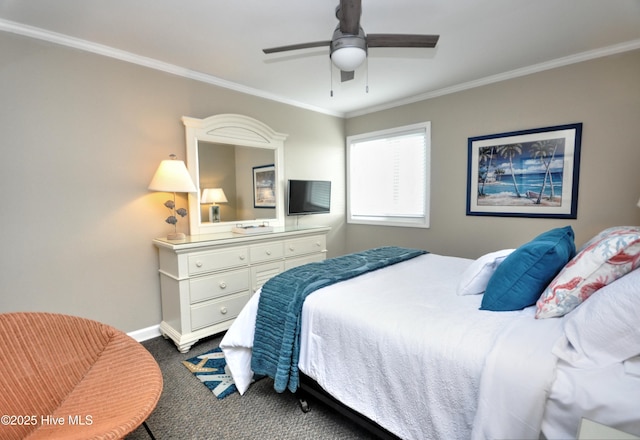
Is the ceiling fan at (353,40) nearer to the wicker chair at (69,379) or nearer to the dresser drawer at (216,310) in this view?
the wicker chair at (69,379)

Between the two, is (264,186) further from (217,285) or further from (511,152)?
(511,152)

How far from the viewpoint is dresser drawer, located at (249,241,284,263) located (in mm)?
2934

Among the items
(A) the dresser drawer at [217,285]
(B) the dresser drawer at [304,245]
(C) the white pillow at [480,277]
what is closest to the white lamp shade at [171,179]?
(A) the dresser drawer at [217,285]

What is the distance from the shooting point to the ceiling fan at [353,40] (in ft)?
5.08

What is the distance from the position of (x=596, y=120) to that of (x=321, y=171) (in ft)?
9.48

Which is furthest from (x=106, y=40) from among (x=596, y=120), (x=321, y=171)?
(x=596, y=120)

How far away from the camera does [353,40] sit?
165 cm

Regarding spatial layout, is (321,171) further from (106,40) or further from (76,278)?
(76,278)

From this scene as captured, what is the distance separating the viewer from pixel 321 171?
13.8 feet

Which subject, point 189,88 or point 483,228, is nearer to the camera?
point 189,88

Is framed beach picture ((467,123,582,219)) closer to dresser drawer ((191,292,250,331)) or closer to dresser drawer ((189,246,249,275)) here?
dresser drawer ((189,246,249,275))

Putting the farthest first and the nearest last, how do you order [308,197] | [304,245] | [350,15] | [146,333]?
1. [308,197]
2. [304,245]
3. [146,333]
4. [350,15]

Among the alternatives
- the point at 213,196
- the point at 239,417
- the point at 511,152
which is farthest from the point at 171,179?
the point at 511,152

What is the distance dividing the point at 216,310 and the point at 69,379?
1.28 metres
